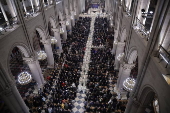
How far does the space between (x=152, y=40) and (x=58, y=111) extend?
936 centimetres

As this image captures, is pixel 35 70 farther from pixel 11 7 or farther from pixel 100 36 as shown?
pixel 100 36

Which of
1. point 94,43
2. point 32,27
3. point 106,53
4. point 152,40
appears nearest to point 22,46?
point 32,27

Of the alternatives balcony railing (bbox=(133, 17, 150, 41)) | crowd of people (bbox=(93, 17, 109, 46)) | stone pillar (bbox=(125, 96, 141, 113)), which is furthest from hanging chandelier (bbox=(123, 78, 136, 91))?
crowd of people (bbox=(93, 17, 109, 46))

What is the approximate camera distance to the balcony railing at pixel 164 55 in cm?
534

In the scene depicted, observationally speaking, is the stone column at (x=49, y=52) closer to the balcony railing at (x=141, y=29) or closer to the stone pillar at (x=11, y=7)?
the stone pillar at (x=11, y=7)

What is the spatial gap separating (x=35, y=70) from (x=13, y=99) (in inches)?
159

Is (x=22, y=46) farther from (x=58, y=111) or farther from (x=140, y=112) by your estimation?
(x=140, y=112)

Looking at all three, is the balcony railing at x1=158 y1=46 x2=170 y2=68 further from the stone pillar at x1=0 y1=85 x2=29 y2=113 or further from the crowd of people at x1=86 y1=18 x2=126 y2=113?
the stone pillar at x1=0 y1=85 x2=29 y2=113

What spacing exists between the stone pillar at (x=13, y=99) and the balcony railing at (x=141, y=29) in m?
9.16

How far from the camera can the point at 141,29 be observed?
8.41 metres

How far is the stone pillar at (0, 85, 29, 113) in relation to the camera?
8.77 m

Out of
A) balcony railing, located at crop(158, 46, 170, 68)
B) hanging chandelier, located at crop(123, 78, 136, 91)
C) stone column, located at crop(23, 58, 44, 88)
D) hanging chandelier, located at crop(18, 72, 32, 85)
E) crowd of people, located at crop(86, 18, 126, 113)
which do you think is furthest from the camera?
stone column, located at crop(23, 58, 44, 88)

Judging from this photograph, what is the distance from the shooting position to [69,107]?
11914 millimetres

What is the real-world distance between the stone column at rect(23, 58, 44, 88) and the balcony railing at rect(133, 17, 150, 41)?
357 inches
